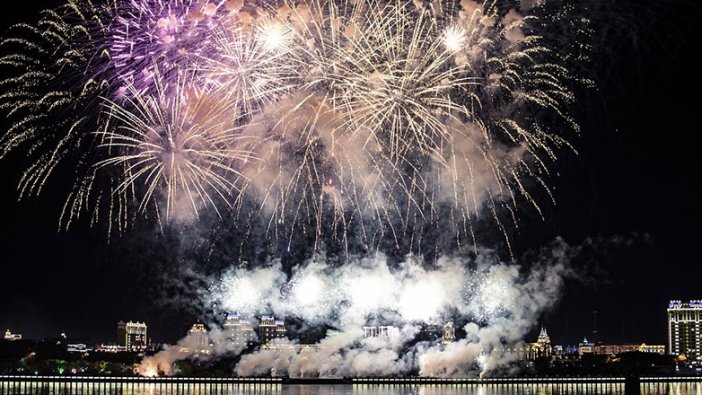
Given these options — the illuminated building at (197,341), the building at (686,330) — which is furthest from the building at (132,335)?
the building at (686,330)

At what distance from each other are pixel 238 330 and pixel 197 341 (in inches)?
168

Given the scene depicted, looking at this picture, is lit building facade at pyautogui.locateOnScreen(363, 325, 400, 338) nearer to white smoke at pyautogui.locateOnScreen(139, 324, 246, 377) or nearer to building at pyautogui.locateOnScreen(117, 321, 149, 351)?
white smoke at pyautogui.locateOnScreen(139, 324, 246, 377)

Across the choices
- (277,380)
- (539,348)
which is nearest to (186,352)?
(277,380)

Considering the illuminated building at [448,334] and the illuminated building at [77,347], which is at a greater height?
the illuminated building at [448,334]

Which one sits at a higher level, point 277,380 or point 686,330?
point 686,330

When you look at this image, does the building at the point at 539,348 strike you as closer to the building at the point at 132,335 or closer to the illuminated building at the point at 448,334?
the illuminated building at the point at 448,334

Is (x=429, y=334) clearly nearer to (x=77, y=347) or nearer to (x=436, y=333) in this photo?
(x=436, y=333)

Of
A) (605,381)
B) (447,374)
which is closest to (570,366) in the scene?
(605,381)

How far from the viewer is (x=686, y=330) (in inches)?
6599

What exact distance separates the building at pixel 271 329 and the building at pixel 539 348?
3274cm

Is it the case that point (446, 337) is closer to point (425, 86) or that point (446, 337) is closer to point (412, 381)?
point (412, 381)

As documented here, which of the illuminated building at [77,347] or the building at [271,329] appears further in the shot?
the illuminated building at [77,347]

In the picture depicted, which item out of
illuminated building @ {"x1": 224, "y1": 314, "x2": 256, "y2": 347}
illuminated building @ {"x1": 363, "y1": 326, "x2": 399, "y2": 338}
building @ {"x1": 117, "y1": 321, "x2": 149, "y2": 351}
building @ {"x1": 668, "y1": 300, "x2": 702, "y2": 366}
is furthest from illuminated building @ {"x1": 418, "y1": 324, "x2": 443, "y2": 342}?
building @ {"x1": 668, "y1": 300, "x2": 702, "y2": 366}

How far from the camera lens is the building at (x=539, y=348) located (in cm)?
11263
